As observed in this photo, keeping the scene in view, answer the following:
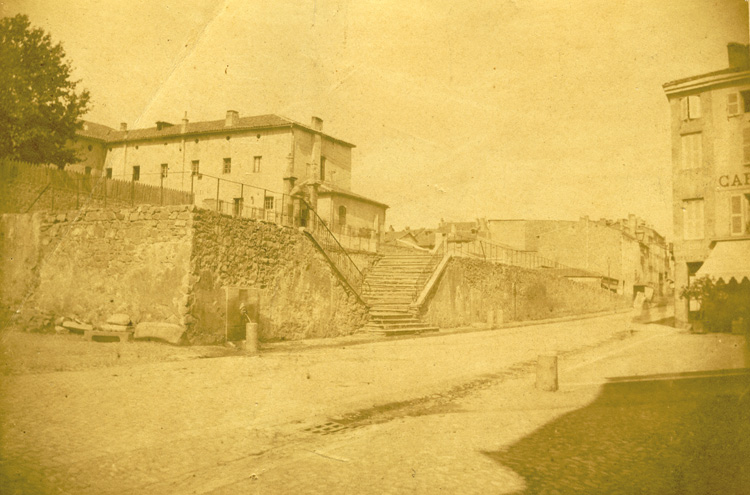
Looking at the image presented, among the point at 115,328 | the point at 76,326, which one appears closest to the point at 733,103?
the point at 115,328

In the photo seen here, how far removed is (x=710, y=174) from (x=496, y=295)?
37.7 ft

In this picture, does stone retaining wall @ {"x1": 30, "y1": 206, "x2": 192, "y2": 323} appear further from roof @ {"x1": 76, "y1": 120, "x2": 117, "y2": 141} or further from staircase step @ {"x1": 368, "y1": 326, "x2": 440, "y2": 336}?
roof @ {"x1": 76, "y1": 120, "x2": 117, "y2": 141}

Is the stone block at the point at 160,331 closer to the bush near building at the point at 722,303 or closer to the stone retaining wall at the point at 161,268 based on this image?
the stone retaining wall at the point at 161,268

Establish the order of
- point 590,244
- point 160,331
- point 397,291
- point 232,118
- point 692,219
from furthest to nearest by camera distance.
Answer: point 590,244 → point 232,118 → point 397,291 → point 692,219 → point 160,331

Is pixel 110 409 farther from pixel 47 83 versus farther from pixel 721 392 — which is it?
pixel 47 83

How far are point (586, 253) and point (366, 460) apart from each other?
169ft

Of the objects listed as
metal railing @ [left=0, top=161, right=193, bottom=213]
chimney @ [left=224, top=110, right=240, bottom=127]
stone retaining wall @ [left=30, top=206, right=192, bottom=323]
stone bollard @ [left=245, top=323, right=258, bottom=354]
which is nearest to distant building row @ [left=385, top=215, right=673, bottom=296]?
chimney @ [left=224, top=110, right=240, bottom=127]

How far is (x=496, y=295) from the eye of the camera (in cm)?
2659

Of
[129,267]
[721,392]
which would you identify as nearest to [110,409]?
[129,267]

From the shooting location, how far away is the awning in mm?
12891

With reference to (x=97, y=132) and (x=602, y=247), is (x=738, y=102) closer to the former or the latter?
(x=602, y=247)

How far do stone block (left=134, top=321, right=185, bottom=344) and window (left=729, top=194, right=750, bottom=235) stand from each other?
16.5 meters

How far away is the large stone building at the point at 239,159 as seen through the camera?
38.2 meters

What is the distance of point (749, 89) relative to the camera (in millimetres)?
12672
